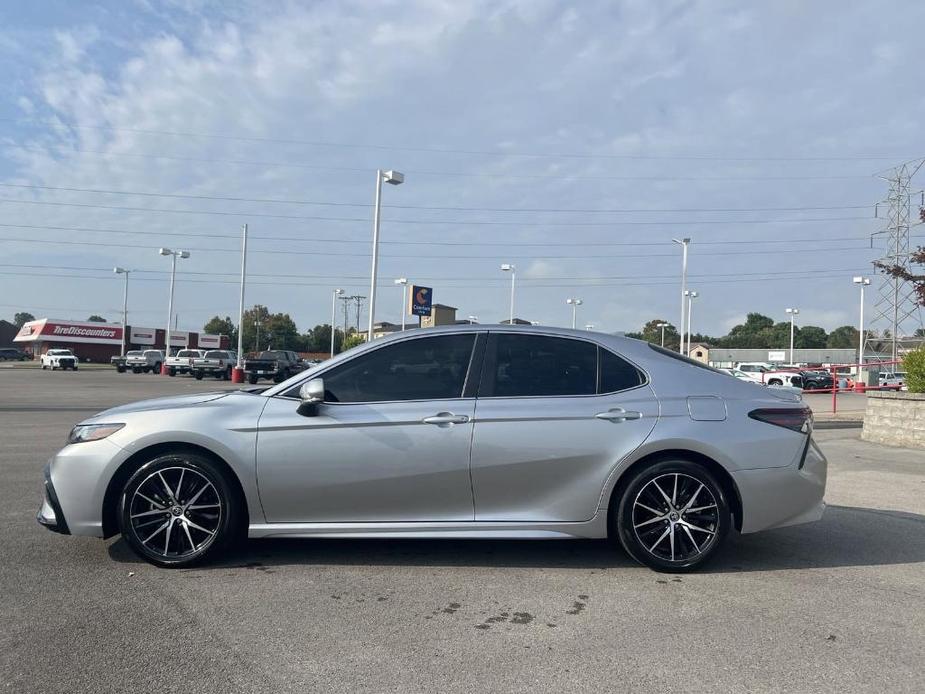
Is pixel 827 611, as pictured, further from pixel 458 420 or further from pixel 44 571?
pixel 44 571

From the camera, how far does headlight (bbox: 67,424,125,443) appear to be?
4.77 meters

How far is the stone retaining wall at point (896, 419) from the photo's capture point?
11570 millimetres

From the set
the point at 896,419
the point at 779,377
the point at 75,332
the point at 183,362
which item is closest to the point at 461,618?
the point at 896,419

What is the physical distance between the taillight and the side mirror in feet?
9.32

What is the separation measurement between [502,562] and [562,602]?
81 centimetres

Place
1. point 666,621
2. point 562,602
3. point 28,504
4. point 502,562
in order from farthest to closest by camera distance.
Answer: point 28,504, point 502,562, point 562,602, point 666,621

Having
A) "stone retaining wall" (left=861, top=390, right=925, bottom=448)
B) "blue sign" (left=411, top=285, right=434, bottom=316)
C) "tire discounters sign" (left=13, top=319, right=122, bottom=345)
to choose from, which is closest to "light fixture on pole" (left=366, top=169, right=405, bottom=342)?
"blue sign" (left=411, top=285, right=434, bottom=316)

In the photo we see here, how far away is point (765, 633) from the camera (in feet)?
12.5

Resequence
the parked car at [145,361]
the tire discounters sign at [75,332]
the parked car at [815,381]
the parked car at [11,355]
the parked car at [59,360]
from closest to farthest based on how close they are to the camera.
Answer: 1. the parked car at [815,381]
2. the parked car at [145,361]
3. the parked car at [59,360]
4. the tire discounters sign at [75,332]
5. the parked car at [11,355]

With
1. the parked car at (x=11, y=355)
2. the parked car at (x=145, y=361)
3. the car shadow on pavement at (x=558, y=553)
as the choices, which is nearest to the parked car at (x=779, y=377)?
the car shadow on pavement at (x=558, y=553)

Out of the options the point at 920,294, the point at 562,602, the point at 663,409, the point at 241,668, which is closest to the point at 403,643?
the point at 241,668

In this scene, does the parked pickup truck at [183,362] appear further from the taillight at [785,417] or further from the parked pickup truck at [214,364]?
the taillight at [785,417]

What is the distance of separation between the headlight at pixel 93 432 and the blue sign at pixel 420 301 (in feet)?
65.7

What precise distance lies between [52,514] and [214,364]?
130ft
